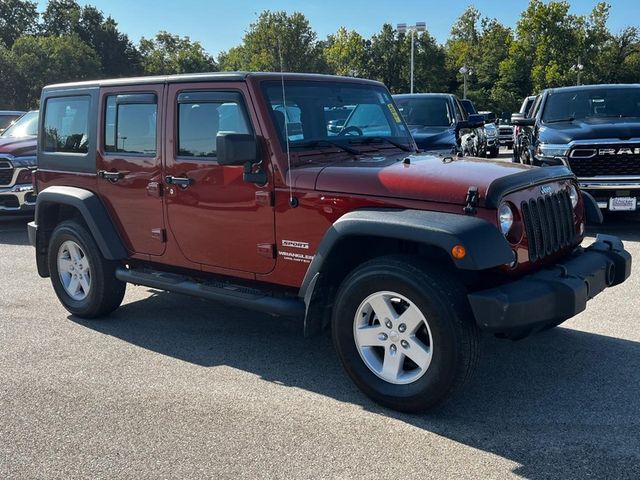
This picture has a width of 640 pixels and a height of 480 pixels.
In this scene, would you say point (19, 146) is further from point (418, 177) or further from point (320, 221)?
point (418, 177)

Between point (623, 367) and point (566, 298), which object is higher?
point (566, 298)

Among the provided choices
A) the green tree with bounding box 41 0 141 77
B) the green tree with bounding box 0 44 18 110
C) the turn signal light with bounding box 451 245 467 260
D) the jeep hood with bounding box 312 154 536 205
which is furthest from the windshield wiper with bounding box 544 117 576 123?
the green tree with bounding box 41 0 141 77

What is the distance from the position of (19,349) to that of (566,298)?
3.92m

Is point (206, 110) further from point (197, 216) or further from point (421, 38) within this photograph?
point (421, 38)

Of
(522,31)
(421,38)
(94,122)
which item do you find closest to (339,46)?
(421,38)

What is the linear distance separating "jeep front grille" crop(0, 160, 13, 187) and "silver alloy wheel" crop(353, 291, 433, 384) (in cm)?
841

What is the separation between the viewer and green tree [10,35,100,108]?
46562 mm

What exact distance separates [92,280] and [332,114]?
2458 mm

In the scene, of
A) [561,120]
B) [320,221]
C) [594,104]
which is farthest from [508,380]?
[594,104]

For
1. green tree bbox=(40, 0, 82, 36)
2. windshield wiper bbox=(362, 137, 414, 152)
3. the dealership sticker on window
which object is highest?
green tree bbox=(40, 0, 82, 36)

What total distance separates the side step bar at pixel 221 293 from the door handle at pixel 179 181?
72cm

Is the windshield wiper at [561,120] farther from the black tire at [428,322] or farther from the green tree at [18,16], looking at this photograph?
the green tree at [18,16]

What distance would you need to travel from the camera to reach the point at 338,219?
3902 millimetres

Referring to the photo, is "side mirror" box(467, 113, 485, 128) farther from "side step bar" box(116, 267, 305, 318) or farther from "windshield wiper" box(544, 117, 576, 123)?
"side step bar" box(116, 267, 305, 318)
